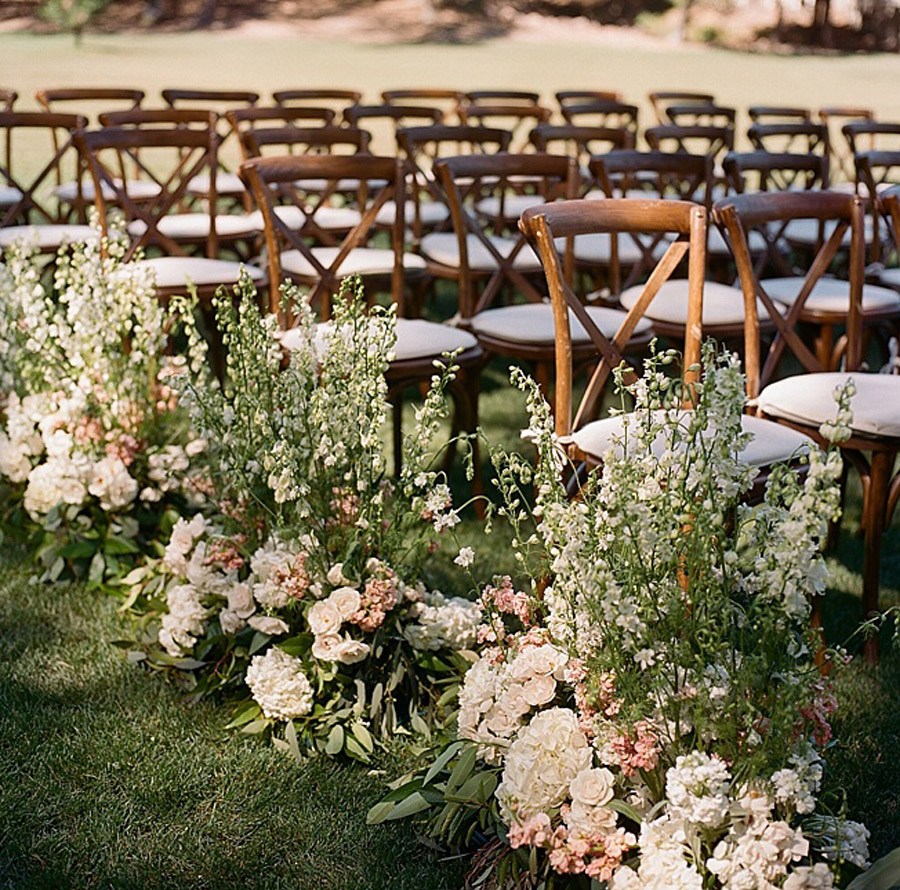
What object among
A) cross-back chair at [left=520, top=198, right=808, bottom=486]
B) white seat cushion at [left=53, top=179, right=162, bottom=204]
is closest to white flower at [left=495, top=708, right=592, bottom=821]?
cross-back chair at [left=520, top=198, right=808, bottom=486]

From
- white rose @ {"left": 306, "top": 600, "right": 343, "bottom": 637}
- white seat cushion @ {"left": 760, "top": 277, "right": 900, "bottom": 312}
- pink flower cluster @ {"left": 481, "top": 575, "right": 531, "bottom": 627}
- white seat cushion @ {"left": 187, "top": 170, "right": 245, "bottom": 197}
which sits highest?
white seat cushion @ {"left": 187, "top": 170, "right": 245, "bottom": 197}

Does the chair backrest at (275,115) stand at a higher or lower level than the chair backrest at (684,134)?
higher

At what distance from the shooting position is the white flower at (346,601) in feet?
8.83

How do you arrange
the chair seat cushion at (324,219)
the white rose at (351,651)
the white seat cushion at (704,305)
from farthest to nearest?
the chair seat cushion at (324,219) → the white seat cushion at (704,305) → the white rose at (351,651)

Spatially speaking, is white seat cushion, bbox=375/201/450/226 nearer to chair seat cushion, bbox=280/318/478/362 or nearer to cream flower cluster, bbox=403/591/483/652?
chair seat cushion, bbox=280/318/478/362

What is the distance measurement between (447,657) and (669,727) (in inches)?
35.6

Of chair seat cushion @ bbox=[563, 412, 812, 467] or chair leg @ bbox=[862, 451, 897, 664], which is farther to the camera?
chair leg @ bbox=[862, 451, 897, 664]

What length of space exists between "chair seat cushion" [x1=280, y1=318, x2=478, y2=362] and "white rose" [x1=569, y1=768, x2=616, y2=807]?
182 centimetres

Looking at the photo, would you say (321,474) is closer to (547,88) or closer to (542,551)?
(542,551)

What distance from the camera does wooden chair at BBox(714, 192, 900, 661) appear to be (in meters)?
3.18

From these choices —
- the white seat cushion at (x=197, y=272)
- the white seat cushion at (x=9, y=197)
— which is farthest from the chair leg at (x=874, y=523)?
the white seat cushion at (x=9, y=197)

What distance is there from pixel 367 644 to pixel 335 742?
0.70 feet

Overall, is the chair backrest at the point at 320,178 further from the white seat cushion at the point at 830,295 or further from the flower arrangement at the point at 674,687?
the flower arrangement at the point at 674,687

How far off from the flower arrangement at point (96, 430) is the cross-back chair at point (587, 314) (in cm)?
102
